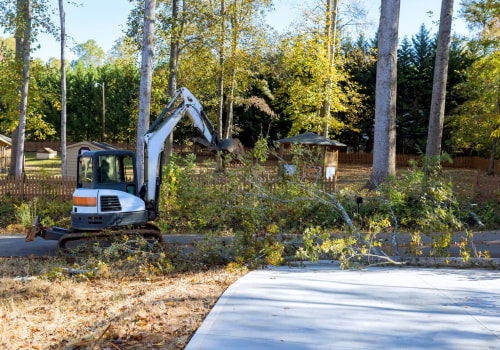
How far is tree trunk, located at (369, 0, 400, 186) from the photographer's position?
14.6m

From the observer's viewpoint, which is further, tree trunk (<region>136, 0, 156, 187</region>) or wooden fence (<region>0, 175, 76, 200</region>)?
wooden fence (<region>0, 175, 76, 200</region>)

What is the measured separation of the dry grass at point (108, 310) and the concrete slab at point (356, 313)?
1.13 ft

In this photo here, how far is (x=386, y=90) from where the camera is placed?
14.7m

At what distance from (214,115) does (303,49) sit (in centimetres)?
1115

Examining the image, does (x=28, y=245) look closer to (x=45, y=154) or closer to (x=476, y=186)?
(x=476, y=186)

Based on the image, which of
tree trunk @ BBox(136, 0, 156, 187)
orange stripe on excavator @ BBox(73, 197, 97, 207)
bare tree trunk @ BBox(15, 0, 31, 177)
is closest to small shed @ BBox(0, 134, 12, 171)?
bare tree trunk @ BBox(15, 0, 31, 177)

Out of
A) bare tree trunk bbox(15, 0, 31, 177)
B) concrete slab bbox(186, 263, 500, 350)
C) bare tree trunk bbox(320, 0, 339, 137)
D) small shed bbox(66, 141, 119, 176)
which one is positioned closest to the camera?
concrete slab bbox(186, 263, 500, 350)

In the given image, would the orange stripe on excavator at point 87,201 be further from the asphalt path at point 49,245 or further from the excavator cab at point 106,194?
the asphalt path at point 49,245

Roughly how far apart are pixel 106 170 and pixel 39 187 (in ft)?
24.3

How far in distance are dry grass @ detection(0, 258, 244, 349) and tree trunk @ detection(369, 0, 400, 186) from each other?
848cm

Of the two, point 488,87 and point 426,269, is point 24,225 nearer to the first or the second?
point 426,269

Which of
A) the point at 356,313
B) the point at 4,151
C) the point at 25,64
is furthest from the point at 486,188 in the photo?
the point at 4,151

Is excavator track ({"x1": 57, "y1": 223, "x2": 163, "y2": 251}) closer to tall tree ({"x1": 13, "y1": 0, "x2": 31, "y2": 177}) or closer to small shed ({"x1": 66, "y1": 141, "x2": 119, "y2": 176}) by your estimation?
tall tree ({"x1": 13, "y1": 0, "x2": 31, "y2": 177})

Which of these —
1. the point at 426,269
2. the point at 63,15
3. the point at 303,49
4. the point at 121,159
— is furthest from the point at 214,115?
the point at 426,269
